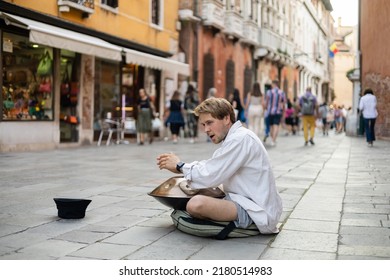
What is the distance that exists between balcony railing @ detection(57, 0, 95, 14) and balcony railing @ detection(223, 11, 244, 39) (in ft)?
34.0

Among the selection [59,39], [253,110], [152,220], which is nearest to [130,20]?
[253,110]

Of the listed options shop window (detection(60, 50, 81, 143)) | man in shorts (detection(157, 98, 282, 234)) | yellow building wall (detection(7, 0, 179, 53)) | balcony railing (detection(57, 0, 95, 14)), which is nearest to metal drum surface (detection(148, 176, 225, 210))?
man in shorts (detection(157, 98, 282, 234))

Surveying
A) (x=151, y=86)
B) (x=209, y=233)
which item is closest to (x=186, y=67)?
(x=151, y=86)

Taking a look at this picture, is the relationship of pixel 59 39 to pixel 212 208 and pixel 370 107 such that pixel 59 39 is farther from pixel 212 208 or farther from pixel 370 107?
pixel 212 208

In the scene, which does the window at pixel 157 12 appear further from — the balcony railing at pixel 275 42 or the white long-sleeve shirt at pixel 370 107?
the balcony railing at pixel 275 42

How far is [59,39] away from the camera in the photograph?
12062mm

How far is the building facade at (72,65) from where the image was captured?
12359 mm

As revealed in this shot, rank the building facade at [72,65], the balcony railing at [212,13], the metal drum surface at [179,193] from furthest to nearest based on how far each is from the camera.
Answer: the balcony railing at [212,13]
the building facade at [72,65]
the metal drum surface at [179,193]

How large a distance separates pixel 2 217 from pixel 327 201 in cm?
306

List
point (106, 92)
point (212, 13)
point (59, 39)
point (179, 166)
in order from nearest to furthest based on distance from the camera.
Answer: point (179, 166), point (59, 39), point (106, 92), point (212, 13)

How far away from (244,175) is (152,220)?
1054 millimetres

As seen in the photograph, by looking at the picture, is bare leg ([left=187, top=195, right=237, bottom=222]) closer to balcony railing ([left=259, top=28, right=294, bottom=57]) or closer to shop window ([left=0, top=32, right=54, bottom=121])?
shop window ([left=0, top=32, right=54, bottom=121])

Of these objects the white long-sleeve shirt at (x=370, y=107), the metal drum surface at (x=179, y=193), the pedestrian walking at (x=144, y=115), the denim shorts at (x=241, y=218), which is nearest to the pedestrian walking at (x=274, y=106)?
the white long-sleeve shirt at (x=370, y=107)

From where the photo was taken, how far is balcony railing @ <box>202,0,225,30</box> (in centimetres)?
2236
